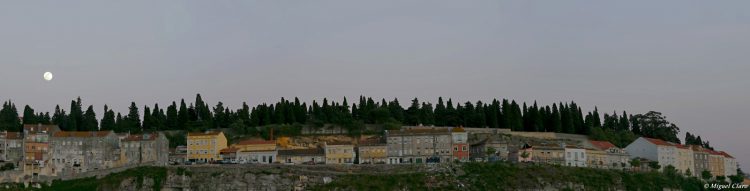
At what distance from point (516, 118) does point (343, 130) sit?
18.9 metres

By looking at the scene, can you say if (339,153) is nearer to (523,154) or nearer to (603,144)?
(523,154)

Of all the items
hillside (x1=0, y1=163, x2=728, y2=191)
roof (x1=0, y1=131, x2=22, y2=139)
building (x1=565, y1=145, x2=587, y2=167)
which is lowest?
hillside (x1=0, y1=163, x2=728, y2=191)

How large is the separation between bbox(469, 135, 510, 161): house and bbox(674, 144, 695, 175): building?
20.2m

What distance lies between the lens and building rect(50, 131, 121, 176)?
86938mm

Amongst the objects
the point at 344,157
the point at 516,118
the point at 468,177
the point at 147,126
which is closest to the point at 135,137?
the point at 147,126

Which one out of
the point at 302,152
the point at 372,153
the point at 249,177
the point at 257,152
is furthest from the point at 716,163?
the point at 249,177

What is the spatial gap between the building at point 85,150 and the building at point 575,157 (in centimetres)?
4217

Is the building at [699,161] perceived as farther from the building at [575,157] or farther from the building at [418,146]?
the building at [418,146]

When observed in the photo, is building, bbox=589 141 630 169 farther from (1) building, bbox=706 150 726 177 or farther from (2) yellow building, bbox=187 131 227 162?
(2) yellow building, bbox=187 131 227 162

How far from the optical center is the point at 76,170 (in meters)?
83.8

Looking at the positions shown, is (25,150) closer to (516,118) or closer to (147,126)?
(147,126)

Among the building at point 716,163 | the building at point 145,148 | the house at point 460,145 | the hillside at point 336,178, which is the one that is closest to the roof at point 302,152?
the hillside at point 336,178

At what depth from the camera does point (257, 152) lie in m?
84.4

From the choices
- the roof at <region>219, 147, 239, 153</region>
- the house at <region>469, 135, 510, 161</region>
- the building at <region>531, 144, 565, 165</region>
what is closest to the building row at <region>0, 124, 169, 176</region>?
the roof at <region>219, 147, 239, 153</region>
